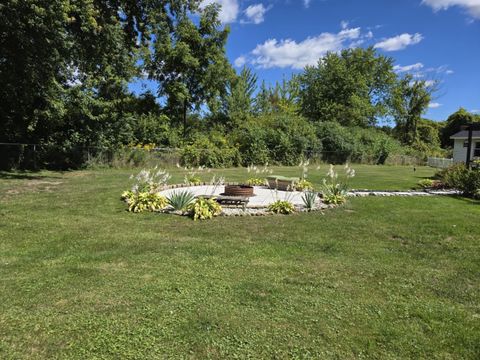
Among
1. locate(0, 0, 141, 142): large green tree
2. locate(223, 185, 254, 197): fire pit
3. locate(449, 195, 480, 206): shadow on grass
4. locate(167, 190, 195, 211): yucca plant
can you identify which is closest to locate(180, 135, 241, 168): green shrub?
locate(0, 0, 141, 142): large green tree

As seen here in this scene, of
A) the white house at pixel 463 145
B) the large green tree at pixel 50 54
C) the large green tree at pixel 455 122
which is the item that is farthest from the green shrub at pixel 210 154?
the large green tree at pixel 455 122

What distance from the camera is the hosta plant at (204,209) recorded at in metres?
7.37

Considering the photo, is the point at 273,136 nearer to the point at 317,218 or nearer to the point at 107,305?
the point at 317,218

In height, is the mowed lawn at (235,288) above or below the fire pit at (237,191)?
below

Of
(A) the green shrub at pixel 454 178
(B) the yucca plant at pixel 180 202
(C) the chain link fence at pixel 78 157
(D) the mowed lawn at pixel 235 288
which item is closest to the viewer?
(D) the mowed lawn at pixel 235 288

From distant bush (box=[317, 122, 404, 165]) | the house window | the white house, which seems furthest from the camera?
distant bush (box=[317, 122, 404, 165])

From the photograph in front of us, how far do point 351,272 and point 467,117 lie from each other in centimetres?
5390

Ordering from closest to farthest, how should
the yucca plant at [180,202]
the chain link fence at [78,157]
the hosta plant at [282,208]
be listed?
the yucca plant at [180,202]
the hosta plant at [282,208]
the chain link fence at [78,157]

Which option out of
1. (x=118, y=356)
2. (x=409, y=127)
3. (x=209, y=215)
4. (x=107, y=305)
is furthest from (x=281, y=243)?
(x=409, y=127)

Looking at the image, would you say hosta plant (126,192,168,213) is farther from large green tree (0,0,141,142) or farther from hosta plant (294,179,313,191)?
large green tree (0,0,141,142)

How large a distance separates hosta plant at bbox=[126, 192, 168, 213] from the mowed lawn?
72 cm

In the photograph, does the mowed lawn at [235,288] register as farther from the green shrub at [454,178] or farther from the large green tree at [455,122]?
the large green tree at [455,122]

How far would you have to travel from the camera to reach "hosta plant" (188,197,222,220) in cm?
737

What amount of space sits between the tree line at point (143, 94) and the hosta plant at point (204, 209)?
840 centimetres
